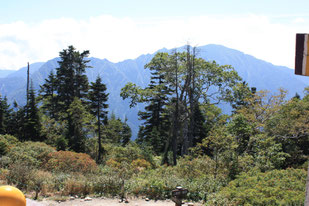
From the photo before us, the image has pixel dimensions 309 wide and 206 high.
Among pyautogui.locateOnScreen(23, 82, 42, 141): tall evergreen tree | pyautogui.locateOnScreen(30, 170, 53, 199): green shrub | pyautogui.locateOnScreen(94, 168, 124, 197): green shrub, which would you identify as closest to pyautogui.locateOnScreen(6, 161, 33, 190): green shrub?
pyautogui.locateOnScreen(30, 170, 53, 199): green shrub

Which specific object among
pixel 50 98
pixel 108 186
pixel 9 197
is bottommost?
pixel 108 186

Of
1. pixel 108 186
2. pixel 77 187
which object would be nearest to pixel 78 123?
pixel 77 187

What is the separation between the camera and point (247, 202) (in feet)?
23.0

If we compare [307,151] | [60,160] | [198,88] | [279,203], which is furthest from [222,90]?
[279,203]

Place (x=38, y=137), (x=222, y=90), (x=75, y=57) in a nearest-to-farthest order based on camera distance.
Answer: (x=222, y=90) → (x=38, y=137) → (x=75, y=57)

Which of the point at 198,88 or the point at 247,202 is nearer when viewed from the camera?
the point at 247,202

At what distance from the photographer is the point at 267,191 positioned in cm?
743

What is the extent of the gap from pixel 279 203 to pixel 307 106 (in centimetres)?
1210

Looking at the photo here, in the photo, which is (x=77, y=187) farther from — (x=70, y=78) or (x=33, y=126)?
(x=70, y=78)

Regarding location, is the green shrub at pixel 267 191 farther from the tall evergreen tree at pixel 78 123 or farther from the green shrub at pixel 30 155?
the tall evergreen tree at pixel 78 123

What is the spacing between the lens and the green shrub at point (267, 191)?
6.77 metres

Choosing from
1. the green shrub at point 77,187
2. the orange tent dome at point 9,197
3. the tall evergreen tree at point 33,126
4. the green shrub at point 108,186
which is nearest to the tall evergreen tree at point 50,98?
the tall evergreen tree at point 33,126

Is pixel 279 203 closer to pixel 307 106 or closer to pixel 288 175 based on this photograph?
pixel 288 175

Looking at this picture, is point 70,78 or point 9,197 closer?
point 9,197
